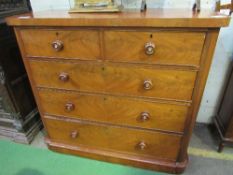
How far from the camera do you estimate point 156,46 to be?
2.92 feet

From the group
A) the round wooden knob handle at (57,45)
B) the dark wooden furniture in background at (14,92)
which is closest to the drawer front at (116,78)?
the round wooden knob handle at (57,45)

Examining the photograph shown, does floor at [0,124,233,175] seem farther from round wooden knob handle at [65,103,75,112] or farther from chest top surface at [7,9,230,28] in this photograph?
chest top surface at [7,9,230,28]

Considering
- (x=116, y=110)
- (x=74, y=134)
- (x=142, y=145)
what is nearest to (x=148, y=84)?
(x=116, y=110)

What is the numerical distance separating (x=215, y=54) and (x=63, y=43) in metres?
1.09

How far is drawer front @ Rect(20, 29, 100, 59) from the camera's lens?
0.96 m

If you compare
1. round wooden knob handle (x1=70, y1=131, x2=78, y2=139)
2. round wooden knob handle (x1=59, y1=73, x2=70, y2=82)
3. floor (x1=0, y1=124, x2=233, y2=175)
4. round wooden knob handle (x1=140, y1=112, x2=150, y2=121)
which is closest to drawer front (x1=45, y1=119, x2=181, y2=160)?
round wooden knob handle (x1=70, y1=131, x2=78, y2=139)

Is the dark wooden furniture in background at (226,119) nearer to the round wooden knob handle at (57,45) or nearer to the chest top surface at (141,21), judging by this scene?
the chest top surface at (141,21)

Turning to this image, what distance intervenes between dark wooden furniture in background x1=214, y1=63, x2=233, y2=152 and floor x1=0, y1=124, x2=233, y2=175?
7cm

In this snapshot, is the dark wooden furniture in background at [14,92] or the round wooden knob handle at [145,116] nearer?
the round wooden knob handle at [145,116]

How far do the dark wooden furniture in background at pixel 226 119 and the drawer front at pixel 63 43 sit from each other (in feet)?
3.38

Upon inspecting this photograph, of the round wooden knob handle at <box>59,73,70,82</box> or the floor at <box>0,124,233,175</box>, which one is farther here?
the floor at <box>0,124,233,175</box>

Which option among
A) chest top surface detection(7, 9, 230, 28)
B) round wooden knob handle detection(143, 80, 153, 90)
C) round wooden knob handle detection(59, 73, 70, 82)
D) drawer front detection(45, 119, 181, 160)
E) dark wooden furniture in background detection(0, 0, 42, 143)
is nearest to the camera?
chest top surface detection(7, 9, 230, 28)

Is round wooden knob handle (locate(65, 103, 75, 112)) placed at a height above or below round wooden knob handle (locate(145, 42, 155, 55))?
below

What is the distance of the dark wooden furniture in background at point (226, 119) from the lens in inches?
53.1
